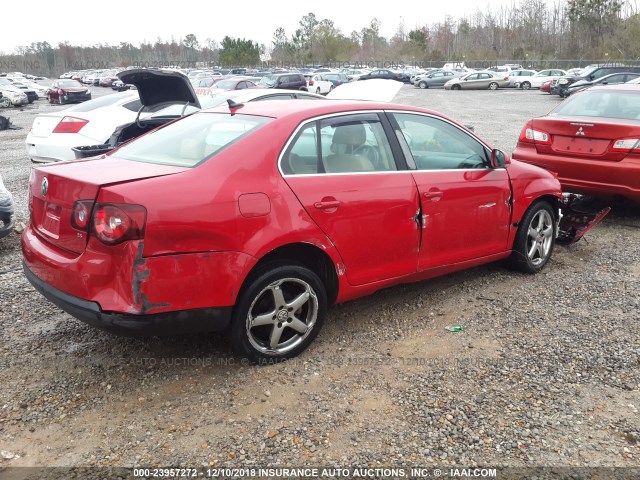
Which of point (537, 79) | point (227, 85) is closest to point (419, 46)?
point (537, 79)

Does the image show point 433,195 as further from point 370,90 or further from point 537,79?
point 537,79

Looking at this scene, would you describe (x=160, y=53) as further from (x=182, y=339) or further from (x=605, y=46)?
(x=182, y=339)

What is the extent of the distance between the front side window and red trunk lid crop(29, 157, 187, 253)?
74 cm

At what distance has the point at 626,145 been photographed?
252 inches

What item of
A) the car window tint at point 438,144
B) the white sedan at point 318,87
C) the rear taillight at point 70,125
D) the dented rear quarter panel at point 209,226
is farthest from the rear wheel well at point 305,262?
the white sedan at point 318,87

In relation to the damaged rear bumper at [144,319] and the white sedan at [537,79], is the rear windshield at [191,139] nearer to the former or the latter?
the damaged rear bumper at [144,319]

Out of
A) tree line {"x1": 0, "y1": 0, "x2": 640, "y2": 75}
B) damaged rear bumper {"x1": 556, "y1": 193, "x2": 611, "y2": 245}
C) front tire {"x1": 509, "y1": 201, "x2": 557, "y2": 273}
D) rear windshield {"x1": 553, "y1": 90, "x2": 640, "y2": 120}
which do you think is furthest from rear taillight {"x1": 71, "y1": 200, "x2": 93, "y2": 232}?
tree line {"x1": 0, "y1": 0, "x2": 640, "y2": 75}

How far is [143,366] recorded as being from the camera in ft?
11.9

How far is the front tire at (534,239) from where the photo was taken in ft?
16.8

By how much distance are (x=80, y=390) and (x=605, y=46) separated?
68.0 metres

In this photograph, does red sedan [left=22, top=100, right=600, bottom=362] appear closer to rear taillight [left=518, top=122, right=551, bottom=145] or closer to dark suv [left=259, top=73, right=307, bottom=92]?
rear taillight [left=518, top=122, right=551, bottom=145]

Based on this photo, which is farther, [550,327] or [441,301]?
[441,301]

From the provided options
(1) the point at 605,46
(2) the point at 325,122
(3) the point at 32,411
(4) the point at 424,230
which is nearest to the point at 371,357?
(4) the point at 424,230

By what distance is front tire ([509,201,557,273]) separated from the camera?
5129 millimetres
